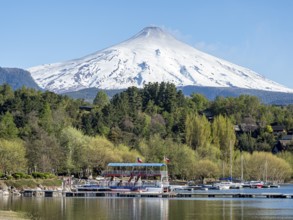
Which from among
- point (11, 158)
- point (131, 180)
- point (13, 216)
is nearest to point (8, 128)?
point (11, 158)

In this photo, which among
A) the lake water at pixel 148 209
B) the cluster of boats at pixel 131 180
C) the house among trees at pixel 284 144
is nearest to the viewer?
the lake water at pixel 148 209

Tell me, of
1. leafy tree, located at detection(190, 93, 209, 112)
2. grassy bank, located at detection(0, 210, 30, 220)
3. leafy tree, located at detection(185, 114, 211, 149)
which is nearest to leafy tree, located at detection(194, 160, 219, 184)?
leafy tree, located at detection(185, 114, 211, 149)

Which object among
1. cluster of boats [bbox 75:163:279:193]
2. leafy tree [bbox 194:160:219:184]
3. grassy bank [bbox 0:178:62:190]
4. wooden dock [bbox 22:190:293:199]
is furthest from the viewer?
leafy tree [bbox 194:160:219:184]

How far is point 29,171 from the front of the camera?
96.8 m

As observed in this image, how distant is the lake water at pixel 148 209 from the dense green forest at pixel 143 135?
2514 cm

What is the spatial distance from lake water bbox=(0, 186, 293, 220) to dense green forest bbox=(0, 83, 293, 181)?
2514 centimetres

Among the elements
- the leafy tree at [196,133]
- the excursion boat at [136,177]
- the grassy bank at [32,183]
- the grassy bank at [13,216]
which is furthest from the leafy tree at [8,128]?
the grassy bank at [13,216]

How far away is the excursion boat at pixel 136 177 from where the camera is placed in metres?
88.1

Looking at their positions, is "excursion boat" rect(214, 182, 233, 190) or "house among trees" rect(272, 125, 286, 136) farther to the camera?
"house among trees" rect(272, 125, 286, 136)

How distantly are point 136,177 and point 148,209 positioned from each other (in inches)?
1211

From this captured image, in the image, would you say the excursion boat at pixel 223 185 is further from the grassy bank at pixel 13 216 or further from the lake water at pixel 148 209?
the grassy bank at pixel 13 216

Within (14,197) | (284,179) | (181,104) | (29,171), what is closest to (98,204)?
(14,197)

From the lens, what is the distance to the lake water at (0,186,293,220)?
178 feet

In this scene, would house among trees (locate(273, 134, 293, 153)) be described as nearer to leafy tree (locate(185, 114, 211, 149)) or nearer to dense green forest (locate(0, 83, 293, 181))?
dense green forest (locate(0, 83, 293, 181))
